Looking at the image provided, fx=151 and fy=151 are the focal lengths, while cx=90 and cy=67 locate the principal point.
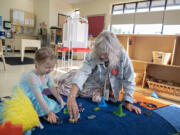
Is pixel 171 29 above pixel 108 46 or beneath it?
above

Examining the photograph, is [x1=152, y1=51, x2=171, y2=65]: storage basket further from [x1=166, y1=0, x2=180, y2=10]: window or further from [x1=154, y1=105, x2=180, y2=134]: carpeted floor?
[x1=166, y1=0, x2=180, y2=10]: window

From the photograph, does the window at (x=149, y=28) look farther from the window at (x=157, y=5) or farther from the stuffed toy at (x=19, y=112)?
the stuffed toy at (x=19, y=112)

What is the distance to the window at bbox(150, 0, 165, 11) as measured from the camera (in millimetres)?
4786

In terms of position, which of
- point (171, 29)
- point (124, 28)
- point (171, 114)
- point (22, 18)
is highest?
point (22, 18)

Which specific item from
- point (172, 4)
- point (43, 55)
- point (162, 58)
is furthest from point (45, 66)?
point (172, 4)

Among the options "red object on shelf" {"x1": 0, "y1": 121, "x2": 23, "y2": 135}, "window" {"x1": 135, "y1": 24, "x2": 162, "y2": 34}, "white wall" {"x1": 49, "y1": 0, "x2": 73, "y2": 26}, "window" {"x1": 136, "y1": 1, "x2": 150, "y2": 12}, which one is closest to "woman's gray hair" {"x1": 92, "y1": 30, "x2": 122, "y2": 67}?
"red object on shelf" {"x1": 0, "y1": 121, "x2": 23, "y2": 135}

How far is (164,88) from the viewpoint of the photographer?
6.98 feet

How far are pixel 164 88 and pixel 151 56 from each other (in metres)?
0.58

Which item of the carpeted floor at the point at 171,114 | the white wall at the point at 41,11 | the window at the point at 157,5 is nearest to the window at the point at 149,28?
the window at the point at 157,5

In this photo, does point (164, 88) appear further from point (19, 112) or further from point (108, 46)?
point (19, 112)

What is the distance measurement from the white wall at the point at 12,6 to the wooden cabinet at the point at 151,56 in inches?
225

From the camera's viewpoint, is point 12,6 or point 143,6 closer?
point 143,6

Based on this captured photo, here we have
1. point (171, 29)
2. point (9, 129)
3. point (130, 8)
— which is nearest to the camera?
point (9, 129)

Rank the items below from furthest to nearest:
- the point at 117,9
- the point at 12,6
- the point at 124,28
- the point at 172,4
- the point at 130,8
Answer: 1. the point at 12,6
2. the point at 117,9
3. the point at 124,28
4. the point at 130,8
5. the point at 172,4
